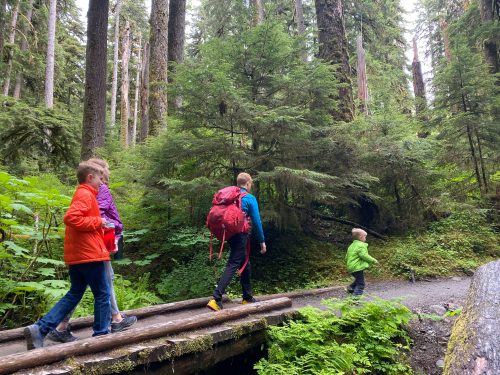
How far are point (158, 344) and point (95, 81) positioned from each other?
21.7ft

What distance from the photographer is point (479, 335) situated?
3.63m

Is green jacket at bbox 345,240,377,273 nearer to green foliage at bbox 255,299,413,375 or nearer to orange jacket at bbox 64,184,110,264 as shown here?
green foliage at bbox 255,299,413,375

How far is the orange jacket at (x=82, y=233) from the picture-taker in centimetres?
380

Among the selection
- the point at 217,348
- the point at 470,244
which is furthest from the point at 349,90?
the point at 217,348

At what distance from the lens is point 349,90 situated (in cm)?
1206

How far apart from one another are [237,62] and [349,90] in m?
4.56

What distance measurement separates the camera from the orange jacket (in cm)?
380

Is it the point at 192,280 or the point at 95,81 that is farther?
the point at 95,81

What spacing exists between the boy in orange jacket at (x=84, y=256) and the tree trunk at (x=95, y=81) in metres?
4.67

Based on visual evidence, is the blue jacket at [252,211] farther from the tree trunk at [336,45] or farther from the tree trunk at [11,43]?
the tree trunk at [11,43]

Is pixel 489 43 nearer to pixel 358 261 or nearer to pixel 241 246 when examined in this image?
pixel 358 261

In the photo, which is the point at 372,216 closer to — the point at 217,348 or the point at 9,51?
the point at 217,348

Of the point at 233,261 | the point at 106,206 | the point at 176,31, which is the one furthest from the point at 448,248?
the point at 176,31

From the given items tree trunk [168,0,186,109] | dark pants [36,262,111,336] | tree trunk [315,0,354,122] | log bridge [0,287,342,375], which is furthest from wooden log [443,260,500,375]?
tree trunk [168,0,186,109]
